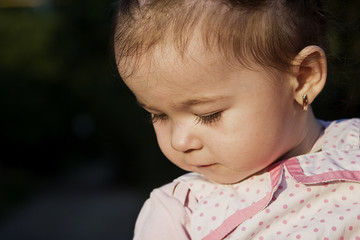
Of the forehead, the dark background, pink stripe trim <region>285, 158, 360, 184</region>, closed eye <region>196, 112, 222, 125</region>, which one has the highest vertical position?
the forehead

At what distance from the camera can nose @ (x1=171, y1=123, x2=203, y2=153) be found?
1818mm

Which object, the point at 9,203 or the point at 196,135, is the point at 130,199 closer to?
the point at 9,203

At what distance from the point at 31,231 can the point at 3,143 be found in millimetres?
1941

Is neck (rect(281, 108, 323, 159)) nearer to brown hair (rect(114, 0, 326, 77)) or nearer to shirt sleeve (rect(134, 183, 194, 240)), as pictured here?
brown hair (rect(114, 0, 326, 77))

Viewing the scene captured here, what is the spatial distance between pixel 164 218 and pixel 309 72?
0.73 meters

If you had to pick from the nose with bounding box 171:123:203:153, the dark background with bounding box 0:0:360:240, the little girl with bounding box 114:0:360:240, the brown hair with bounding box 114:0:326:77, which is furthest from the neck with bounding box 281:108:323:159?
the dark background with bounding box 0:0:360:240

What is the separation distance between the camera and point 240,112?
1765 millimetres

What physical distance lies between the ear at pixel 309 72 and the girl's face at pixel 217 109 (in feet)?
0.14

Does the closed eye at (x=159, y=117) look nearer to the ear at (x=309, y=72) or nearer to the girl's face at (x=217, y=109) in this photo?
the girl's face at (x=217, y=109)

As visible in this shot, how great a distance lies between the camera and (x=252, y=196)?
1.90 meters

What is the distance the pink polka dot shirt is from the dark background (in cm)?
343

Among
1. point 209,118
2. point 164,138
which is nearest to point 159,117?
point 164,138

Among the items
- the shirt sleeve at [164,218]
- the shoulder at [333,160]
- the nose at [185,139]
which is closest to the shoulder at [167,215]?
the shirt sleeve at [164,218]

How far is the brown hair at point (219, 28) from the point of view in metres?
1.72
